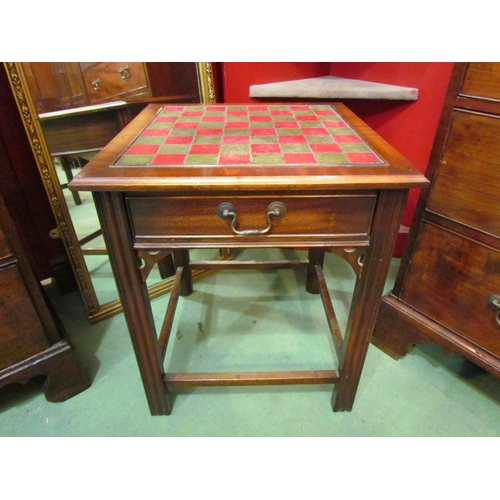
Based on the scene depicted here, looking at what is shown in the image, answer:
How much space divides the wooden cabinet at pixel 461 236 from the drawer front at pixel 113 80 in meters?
1.03

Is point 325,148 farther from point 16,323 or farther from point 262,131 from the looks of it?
point 16,323

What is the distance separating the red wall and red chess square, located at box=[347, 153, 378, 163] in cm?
85

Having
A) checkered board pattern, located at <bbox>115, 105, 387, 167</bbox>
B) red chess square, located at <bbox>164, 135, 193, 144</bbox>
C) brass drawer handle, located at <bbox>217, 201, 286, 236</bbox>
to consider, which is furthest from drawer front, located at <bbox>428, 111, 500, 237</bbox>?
red chess square, located at <bbox>164, 135, 193, 144</bbox>

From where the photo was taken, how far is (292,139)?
0.81 m

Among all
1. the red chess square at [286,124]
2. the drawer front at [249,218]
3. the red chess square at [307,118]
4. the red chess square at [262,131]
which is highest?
the red chess square at [307,118]

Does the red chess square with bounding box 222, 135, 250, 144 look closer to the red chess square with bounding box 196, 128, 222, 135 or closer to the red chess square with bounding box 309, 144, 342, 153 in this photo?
the red chess square with bounding box 196, 128, 222, 135

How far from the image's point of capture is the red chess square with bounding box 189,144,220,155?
73 centimetres

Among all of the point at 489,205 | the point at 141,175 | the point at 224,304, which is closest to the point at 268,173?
the point at 141,175

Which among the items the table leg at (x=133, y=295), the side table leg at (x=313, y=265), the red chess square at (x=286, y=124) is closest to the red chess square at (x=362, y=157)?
the red chess square at (x=286, y=124)

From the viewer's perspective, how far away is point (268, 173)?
2.11ft

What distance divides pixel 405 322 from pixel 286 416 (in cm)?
50

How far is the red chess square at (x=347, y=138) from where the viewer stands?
0.80 m

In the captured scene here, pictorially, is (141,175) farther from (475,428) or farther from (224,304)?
(475,428)

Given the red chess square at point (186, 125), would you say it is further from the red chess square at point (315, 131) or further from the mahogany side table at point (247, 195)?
the red chess square at point (315, 131)
